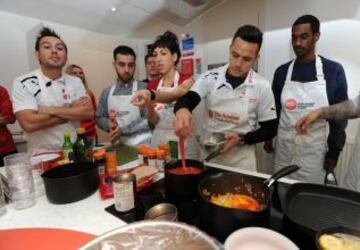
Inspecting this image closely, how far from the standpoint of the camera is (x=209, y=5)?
2014 millimetres

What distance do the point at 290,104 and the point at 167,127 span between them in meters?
0.83

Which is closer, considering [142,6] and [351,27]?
[351,27]

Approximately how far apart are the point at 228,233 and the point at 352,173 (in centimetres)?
104

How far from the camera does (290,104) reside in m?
1.53

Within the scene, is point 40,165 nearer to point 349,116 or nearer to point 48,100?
point 48,100

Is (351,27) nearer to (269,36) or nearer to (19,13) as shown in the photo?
(269,36)

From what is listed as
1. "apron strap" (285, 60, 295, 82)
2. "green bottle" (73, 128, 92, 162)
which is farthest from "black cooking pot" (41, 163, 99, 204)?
"apron strap" (285, 60, 295, 82)

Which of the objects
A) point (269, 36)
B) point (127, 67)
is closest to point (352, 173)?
point (269, 36)

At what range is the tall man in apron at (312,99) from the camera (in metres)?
1.46

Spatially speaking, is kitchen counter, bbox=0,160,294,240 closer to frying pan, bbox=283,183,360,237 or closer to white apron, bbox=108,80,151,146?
frying pan, bbox=283,183,360,237

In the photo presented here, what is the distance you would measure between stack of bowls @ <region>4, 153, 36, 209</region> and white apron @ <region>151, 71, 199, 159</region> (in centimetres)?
77

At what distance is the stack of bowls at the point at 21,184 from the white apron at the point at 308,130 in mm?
1422

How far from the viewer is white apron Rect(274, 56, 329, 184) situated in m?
1.47

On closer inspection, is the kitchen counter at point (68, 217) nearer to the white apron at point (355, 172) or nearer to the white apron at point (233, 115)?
the white apron at point (233, 115)
